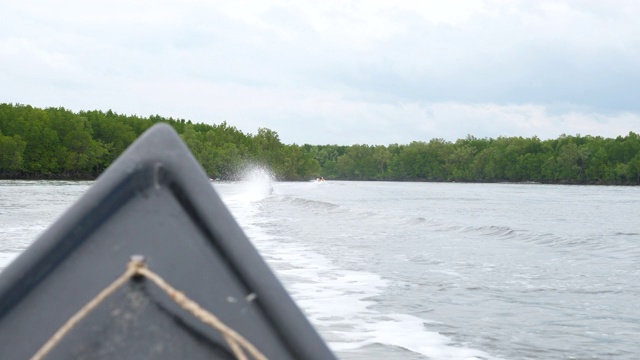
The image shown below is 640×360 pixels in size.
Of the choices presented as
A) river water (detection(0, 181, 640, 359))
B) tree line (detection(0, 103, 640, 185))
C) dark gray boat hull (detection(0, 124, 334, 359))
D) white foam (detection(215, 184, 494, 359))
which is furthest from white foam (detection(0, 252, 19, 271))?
tree line (detection(0, 103, 640, 185))

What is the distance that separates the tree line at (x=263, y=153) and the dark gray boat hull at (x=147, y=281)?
102972 mm

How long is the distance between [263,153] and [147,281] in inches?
6675

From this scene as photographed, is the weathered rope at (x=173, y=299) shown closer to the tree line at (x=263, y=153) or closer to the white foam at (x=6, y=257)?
the white foam at (x=6, y=257)

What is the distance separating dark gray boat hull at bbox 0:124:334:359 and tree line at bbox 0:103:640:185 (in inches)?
4054

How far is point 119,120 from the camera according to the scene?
13725 centimetres

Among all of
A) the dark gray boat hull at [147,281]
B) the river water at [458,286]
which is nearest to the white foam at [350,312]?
the river water at [458,286]

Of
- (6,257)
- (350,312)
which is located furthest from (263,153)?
(350,312)

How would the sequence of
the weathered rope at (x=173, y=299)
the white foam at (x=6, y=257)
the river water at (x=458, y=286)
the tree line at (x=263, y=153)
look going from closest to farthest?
1. the weathered rope at (x=173, y=299)
2. the river water at (x=458, y=286)
3. the white foam at (x=6, y=257)
4. the tree line at (x=263, y=153)

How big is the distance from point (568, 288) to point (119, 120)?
131 meters

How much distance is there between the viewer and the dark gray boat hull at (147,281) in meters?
1.99

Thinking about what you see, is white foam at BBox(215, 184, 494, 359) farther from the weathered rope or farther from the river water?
the weathered rope

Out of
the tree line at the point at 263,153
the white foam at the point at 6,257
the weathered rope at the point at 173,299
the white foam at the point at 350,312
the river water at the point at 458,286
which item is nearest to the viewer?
the weathered rope at the point at 173,299

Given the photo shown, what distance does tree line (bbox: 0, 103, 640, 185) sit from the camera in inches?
4269

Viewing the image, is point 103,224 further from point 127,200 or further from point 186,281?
point 186,281
